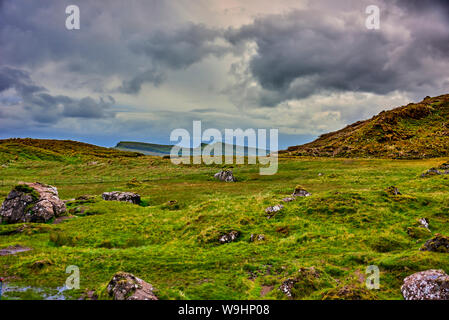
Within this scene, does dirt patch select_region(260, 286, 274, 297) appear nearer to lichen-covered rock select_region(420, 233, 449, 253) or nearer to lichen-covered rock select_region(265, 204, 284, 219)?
lichen-covered rock select_region(420, 233, 449, 253)

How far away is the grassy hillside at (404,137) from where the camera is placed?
100 m

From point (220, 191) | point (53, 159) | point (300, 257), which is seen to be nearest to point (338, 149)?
point (220, 191)

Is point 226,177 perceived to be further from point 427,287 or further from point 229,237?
point 427,287

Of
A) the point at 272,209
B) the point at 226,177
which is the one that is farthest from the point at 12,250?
the point at 226,177

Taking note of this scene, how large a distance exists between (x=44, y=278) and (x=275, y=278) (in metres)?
13.0

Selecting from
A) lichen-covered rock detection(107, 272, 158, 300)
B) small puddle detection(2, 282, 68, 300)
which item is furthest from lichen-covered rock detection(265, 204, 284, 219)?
small puddle detection(2, 282, 68, 300)

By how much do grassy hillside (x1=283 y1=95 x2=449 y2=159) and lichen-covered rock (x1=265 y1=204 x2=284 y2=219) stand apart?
87680 millimetres

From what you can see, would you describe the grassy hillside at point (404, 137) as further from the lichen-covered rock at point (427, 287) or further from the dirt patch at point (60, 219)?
the dirt patch at point (60, 219)

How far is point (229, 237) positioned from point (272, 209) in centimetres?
750

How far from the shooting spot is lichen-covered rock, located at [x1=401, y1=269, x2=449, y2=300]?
10.9 m

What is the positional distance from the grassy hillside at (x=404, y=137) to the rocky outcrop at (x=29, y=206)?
105 meters

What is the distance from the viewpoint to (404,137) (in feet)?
390
